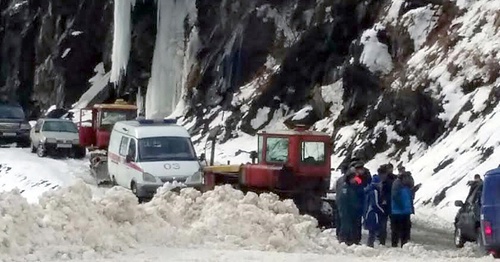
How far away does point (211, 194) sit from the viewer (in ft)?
58.4

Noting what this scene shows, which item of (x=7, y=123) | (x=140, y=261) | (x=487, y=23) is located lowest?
(x=140, y=261)

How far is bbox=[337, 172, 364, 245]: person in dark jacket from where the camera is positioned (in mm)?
17297

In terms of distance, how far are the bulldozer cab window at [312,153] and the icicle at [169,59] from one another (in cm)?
2602

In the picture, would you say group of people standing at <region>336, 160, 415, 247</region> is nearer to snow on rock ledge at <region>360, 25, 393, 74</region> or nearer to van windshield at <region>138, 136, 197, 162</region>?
van windshield at <region>138, 136, 197, 162</region>

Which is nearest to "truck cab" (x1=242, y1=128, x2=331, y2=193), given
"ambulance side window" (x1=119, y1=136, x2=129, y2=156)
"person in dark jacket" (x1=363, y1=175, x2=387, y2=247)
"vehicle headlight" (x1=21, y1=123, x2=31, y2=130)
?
"person in dark jacket" (x1=363, y1=175, x2=387, y2=247)

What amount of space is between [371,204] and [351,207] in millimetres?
1052

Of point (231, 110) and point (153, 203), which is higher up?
point (231, 110)

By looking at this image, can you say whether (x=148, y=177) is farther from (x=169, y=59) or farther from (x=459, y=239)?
(x=169, y=59)

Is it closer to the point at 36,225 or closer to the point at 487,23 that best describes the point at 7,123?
the point at 487,23

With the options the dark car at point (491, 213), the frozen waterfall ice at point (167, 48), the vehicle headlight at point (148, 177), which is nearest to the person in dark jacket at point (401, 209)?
the dark car at point (491, 213)

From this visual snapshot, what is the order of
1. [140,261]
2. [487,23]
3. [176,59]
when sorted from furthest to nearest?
1. [176,59]
2. [487,23]
3. [140,261]

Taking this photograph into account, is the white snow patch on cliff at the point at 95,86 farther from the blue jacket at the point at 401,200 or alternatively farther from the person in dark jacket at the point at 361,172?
the person in dark jacket at the point at 361,172

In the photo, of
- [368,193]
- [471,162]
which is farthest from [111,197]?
[471,162]

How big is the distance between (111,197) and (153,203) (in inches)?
94.1
